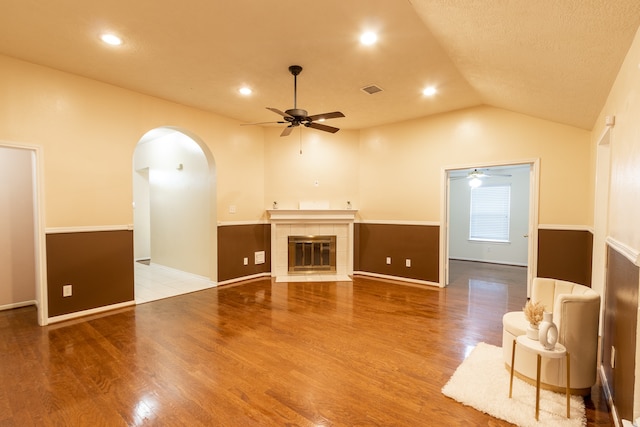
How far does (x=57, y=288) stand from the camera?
11.5ft

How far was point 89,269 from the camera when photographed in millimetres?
3744

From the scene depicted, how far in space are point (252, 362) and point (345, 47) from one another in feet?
9.89

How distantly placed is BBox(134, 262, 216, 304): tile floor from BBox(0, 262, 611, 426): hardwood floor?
35cm

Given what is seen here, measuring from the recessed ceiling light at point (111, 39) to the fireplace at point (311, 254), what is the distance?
3.86 metres

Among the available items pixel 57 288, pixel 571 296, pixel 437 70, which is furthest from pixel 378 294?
pixel 57 288

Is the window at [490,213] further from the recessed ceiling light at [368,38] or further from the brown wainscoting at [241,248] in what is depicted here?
the recessed ceiling light at [368,38]

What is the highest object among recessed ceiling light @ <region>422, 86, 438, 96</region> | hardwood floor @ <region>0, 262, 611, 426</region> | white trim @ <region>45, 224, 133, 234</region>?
recessed ceiling light @ <region>422, 86, 438, 96</region>

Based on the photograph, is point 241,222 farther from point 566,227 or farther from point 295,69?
point 566,227

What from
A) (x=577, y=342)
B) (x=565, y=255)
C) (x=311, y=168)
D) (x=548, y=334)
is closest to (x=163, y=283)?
(x=311, y=168)

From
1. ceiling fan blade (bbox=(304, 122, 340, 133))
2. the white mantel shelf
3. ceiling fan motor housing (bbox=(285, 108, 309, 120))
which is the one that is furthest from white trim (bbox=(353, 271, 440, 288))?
ceiling fan motor housing (bbox=(285, 108, 309, 120))

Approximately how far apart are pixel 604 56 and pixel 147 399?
3.98 metres

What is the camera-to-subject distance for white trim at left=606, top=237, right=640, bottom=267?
4.93 feet

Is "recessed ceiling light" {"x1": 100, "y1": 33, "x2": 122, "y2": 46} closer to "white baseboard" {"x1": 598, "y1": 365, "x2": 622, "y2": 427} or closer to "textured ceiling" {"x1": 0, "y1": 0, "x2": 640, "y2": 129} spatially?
"textured ceiling" {"x1": 0, "y1": 0, "x2": 640, "y2": 129}

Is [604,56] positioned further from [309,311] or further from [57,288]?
[57,288]
